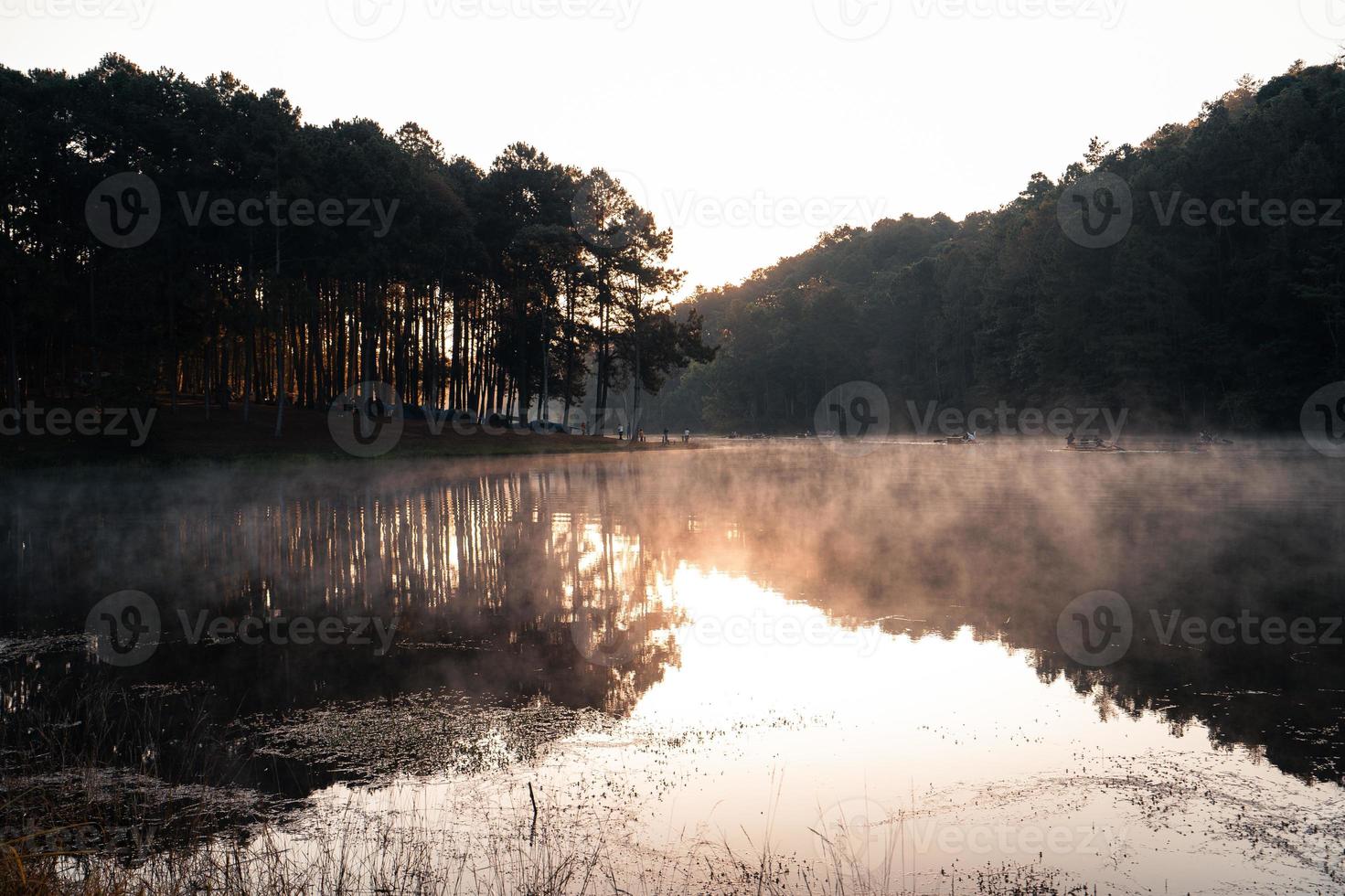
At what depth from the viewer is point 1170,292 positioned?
8338 cm

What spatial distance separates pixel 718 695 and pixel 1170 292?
85.8m

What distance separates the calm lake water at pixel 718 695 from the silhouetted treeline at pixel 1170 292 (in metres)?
60.3

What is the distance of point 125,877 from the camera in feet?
19.6

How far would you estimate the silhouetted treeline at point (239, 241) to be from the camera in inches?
1978

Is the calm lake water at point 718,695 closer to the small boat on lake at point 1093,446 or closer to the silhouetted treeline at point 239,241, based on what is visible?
the silhouetted treeline at point 239,241

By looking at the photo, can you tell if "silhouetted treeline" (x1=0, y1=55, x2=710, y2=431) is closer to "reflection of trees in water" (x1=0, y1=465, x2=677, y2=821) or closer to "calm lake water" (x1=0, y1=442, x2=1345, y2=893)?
"reflection of trees in water" (x1=0, y1=465, x2=677, y2=821)

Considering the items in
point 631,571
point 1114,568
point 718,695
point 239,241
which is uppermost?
point 239,241

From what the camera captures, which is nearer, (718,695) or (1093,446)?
(718,695)

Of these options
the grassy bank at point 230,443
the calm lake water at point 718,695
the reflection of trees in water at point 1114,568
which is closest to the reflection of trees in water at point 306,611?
the calm lake water at point 718,695

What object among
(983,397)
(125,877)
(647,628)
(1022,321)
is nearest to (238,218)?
(647,628)

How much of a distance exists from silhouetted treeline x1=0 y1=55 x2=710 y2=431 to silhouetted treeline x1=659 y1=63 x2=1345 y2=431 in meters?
50.8

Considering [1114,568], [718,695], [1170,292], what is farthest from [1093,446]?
[718,695]

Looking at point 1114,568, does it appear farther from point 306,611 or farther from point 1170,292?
point 1170,292

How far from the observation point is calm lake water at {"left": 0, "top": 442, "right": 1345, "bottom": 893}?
23.4ft
